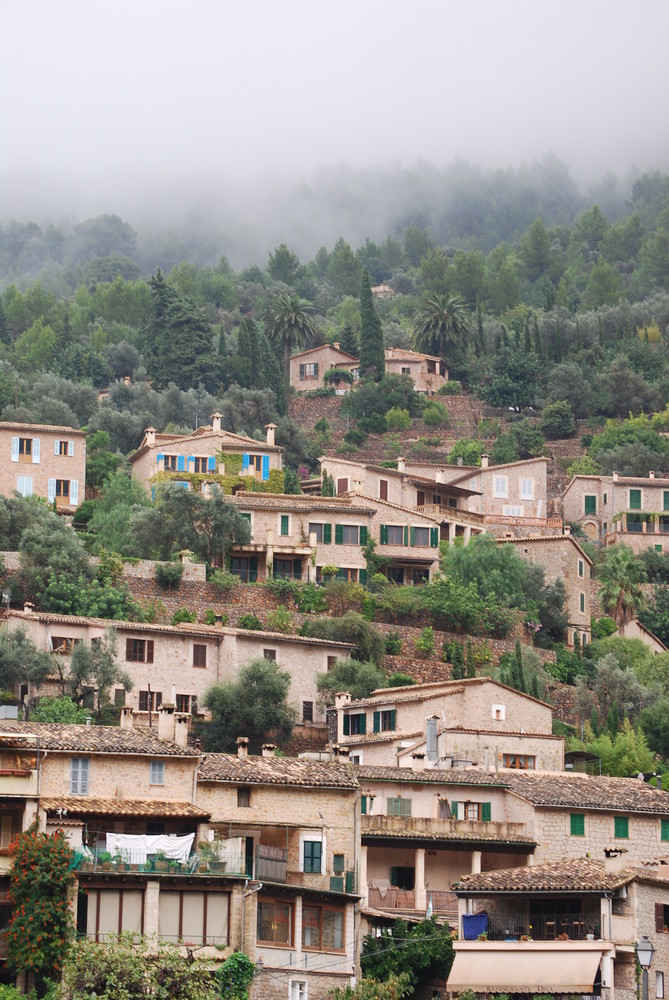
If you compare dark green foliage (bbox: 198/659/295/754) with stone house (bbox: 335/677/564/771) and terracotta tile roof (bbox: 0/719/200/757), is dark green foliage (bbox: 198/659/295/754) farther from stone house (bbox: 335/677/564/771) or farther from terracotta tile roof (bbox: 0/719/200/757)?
terracotta tile roof (bbox: 0/719/200/757)

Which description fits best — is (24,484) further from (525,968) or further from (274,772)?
(525,968)

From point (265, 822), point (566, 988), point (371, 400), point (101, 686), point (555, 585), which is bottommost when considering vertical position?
point (566, 988)

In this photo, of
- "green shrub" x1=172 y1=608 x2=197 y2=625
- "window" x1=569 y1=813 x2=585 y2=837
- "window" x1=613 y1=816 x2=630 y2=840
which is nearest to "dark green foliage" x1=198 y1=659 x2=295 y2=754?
"green shrub" x1=172 y1=608 x2=197 y2=625

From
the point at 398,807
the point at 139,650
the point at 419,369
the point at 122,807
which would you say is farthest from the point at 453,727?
the point at 419,369

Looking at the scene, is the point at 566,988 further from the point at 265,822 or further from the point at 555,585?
the point at 555,585

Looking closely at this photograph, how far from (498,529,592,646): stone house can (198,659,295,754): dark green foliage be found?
24.1 m

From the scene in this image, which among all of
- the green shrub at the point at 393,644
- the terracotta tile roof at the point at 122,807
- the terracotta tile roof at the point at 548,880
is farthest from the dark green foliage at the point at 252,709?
the terracotta tile roof at the point at 122,807

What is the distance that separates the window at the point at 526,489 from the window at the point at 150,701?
128ft

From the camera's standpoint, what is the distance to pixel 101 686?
7381cm

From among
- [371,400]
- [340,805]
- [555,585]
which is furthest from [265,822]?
[371,400]

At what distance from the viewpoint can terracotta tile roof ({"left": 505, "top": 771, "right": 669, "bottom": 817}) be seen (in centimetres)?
6103

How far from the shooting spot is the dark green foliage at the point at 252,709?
2923 inches

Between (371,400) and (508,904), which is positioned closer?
(508,904)

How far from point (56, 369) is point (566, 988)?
84.2 meters
